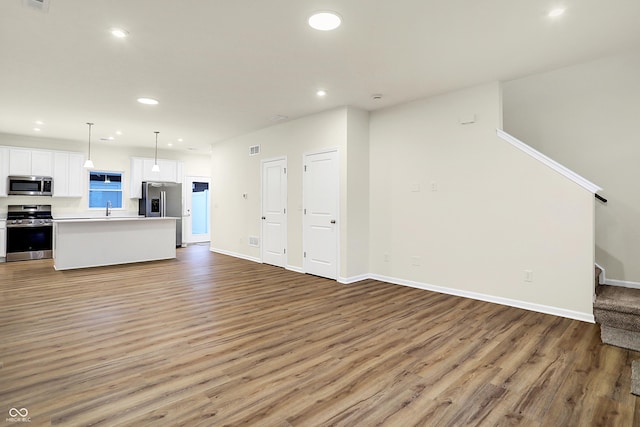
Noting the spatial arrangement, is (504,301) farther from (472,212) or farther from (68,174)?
(68,174)

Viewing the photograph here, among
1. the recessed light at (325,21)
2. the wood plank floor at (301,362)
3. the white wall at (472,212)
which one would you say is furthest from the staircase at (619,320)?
the recessed light at (325,21)

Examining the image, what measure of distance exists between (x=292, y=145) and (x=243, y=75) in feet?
7.12

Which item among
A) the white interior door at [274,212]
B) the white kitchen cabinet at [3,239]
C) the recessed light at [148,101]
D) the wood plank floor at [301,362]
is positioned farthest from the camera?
the white kitchen cabinet at [3,239]

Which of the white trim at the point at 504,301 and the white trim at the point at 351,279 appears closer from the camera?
the white trim at the point at 504,301

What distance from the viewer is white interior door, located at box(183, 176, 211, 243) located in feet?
32.1

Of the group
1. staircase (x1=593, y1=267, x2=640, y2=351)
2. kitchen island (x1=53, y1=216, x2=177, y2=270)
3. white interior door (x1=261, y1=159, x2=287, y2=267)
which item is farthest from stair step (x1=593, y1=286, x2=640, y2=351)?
kitchen island (x1=53, y1=216, x2=177, y2=270)

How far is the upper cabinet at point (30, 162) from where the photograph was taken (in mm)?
7070

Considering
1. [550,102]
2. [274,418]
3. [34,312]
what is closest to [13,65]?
[34,312]

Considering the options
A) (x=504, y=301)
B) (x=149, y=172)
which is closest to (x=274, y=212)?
(x=504, y=301)

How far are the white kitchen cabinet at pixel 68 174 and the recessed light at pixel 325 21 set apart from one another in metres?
7.59

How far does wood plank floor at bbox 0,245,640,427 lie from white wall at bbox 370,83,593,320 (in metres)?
0.40

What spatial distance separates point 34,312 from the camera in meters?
3.65

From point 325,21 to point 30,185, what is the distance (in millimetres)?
7799

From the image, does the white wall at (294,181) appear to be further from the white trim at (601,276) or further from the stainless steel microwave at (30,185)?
the stainless steel microwave at (30,185)
